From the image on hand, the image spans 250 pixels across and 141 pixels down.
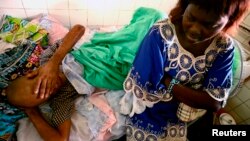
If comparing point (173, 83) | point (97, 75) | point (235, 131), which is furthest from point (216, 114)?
point (97, 75)

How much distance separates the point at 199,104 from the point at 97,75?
58 cm

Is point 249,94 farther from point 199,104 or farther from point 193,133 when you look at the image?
point 199,104

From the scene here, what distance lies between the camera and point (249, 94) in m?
1.83

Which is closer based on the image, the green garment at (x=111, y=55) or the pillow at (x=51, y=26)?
the green garment at (x=111, y=55)

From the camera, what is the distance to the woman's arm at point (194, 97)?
3.40ft

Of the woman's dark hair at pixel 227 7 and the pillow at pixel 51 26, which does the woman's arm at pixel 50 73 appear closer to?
the pillow at pixel 51 26

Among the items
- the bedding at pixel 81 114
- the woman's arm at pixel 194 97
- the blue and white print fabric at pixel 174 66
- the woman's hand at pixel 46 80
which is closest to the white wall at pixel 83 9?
the bedding at pixel 81 114

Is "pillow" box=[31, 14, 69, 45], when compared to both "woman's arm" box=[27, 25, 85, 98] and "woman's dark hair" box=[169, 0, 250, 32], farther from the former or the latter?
"woman's dark hair" box=[169, 0, 250, 32]

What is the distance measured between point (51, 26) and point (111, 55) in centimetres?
63

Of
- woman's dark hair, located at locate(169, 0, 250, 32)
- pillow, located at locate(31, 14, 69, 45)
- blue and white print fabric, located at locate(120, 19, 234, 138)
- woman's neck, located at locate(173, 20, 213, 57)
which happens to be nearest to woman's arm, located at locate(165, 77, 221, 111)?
blue and white print fabric, located at locate(120, 19, 234, 138)

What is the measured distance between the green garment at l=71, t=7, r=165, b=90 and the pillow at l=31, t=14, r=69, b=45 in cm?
35

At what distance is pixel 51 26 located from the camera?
5.47 feet

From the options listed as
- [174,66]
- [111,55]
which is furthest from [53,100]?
[174,66]

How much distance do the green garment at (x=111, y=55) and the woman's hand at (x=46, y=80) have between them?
0.18 m
